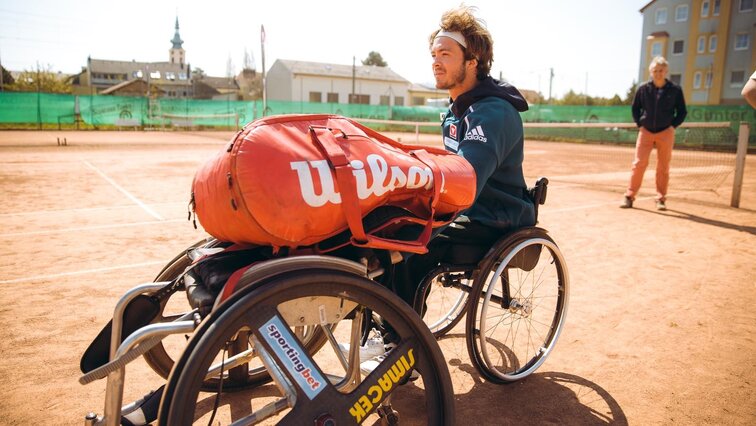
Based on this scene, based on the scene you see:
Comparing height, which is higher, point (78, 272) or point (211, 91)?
point (211, 91)

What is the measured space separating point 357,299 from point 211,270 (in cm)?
51

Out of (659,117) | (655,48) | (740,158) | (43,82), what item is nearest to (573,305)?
(659,117)

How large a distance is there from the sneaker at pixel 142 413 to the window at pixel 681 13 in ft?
199

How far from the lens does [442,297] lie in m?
3.80

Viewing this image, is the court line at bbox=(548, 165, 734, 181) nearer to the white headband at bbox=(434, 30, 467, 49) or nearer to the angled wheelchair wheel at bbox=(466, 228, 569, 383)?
the angled wheelchair wheel at bbox=(466, 228, 569, 383)

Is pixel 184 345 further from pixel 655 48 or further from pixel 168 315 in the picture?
pixel 655 48

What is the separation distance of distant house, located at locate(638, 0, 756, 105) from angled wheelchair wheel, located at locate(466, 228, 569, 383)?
51.6m

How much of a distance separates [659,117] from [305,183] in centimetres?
754

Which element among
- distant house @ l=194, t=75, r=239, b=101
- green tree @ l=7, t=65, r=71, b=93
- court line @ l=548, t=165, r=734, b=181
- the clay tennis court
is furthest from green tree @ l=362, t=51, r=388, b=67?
the clay tennis court

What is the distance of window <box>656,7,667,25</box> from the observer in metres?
52.8

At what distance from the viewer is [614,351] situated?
3.32m

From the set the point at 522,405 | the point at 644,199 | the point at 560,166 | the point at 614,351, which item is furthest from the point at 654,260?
the point at 560,166

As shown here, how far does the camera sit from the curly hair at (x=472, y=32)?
2707mm

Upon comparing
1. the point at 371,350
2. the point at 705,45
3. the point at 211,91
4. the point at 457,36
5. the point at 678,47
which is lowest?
the point at 371,350
